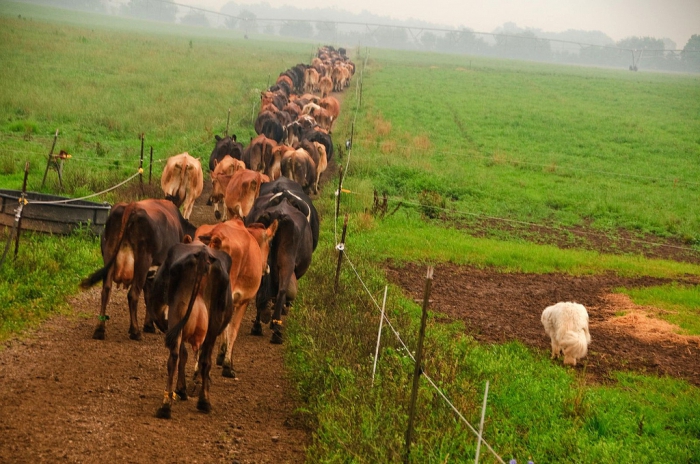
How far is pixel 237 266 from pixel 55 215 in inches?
202

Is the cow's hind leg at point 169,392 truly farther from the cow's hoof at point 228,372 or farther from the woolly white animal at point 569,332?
the woolly white animal at point 569,332

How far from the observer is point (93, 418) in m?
7.01

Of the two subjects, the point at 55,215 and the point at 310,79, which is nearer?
the point at 55,215

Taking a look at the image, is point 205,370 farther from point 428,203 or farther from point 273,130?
point 273,130

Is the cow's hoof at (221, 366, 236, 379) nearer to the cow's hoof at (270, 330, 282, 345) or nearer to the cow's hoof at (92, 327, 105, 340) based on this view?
the cow's hoof at (270, 330, 282, 345)

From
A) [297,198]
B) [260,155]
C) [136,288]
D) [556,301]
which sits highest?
[297,198]

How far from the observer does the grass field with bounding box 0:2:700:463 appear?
25.1ft

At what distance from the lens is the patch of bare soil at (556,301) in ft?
35.2

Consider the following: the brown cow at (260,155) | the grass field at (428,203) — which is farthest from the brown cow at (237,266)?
the brown cow at (260,155)

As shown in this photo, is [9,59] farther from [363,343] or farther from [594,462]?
[594,462]

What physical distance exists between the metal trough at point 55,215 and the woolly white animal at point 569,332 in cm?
687

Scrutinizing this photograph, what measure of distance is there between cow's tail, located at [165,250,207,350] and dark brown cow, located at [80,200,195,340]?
2.16 m

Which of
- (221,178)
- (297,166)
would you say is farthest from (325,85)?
(221,178)

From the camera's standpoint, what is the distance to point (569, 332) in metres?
10.2
